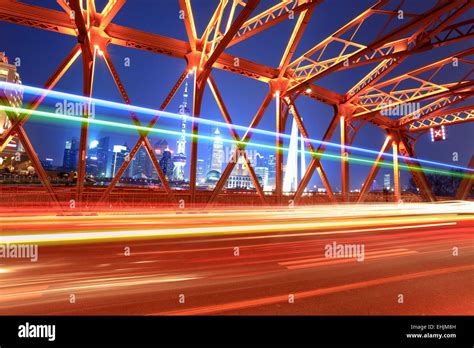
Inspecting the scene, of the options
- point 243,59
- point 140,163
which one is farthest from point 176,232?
point 140,163

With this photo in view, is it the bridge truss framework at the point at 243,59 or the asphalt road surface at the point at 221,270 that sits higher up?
the bridge truss framework at the point at 243,59

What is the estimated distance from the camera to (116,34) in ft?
38.9

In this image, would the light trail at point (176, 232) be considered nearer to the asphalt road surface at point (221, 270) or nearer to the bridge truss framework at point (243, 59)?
the asphalt road surface at point (221, 270)

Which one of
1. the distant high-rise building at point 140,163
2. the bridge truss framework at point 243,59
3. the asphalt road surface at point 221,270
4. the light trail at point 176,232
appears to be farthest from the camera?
the distant high-rise building at point 140,163

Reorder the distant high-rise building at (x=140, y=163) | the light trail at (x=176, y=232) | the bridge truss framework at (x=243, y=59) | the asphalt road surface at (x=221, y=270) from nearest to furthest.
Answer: the asphalt road surface at (x=221, y=270) → the light trail at (x=176, y=232) → the bridge truss framework at (x=243, y=59) → the distant high-rise building at (x=140, y=163)

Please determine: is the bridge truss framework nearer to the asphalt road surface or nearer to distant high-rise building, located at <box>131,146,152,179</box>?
the asphalt road surface

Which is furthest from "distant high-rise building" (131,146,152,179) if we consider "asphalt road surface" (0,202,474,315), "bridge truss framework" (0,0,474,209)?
"asphalt road surface" (0,202,474,315)

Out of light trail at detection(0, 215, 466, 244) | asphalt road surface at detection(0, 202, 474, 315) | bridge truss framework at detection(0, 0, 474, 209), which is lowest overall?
asphalt road surface at detection(0, 202, 474, 315)

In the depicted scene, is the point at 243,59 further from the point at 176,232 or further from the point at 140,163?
the point at 140,163

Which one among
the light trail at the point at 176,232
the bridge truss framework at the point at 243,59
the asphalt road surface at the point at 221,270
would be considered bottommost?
the asphalt road surface at the point at 221,270

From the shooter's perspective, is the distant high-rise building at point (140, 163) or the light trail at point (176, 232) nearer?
the light trail at point (176, 232)

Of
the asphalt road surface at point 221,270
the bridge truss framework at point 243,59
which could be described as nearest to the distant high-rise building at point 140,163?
the bridge truss framework at point 243,59
